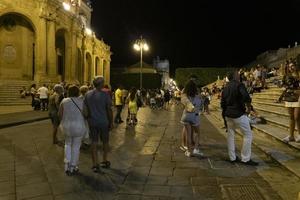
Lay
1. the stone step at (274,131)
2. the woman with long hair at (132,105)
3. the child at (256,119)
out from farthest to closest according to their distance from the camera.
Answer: the woman with long hair at (132,105)
the child at (256,119)
the stone step at (274,131)

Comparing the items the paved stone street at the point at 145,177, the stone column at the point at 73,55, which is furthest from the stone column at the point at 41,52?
the paved stone street at the point at 145,177

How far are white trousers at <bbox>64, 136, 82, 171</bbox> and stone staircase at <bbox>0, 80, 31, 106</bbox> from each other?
81.2 feet

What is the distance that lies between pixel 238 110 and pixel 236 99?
225 millimetres

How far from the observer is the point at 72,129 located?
7707mm

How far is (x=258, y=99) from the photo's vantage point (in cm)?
2275

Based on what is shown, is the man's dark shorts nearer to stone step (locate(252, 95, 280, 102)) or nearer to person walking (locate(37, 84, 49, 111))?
stone step (locate(252, 95, 280, 102))

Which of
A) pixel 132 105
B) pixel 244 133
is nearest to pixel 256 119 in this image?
pixel 132 105

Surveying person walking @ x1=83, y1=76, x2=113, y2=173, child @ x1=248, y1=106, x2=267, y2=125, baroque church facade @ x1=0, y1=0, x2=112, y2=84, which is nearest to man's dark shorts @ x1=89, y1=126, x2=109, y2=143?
person walking @ x1=83, y1=76, x2=113, y2=173

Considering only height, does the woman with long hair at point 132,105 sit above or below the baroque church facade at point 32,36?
below

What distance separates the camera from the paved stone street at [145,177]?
21.0 ft

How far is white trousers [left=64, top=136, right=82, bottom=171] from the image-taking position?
768cm

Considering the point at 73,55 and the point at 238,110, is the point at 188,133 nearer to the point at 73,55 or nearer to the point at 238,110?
the point at 238,110

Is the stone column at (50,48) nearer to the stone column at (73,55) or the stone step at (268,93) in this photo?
the stone column at (73,55)

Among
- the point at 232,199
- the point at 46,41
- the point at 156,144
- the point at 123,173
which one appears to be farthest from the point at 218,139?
the point at 46,41
